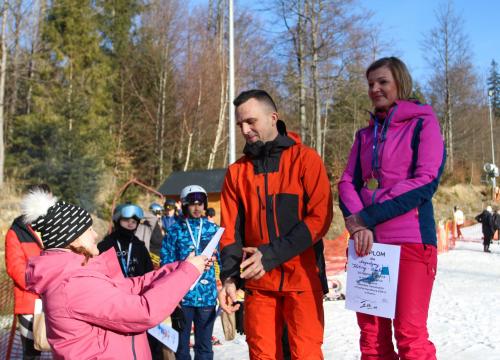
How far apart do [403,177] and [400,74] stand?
0.62 metres

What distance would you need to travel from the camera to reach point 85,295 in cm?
235

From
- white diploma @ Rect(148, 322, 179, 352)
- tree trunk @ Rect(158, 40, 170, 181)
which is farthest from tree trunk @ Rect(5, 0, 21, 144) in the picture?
white diploma @ Rect(148, 322, 179, 352)

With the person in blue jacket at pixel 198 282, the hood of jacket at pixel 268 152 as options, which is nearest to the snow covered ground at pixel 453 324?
the person in blue jacket at pixel 198 282

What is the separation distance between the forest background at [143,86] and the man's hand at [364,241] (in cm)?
1975

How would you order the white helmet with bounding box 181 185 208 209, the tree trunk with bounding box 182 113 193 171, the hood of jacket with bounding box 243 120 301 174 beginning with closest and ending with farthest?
the hood of jacket with bounding box 243 120 301 174 < the white helmet with bounding box 181 185 208 209 < the tree trunk with bounding box 182 113 193 171

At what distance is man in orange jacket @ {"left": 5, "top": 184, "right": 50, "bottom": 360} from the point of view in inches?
194

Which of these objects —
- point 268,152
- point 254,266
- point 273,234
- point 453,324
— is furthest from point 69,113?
point 254,266

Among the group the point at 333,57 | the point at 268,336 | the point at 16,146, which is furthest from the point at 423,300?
the point at 16,146

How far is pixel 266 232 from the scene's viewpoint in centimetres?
295

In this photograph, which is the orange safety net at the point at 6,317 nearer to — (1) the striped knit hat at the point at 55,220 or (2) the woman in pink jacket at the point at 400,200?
(1) the striped knit hat at the point at 55,220

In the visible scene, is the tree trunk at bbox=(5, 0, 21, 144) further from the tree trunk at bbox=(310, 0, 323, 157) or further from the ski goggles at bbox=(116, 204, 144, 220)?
the ski goggles at bbox=(116, 204, 144, 220)

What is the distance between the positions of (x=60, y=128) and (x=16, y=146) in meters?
3.03

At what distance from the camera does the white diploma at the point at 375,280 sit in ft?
8.53

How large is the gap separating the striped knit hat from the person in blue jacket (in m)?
2.29
